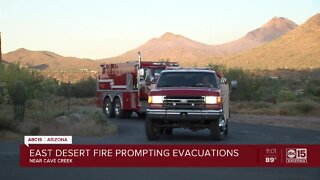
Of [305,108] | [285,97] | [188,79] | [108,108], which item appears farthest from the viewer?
[285,97]

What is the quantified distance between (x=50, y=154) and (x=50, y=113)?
1469cm

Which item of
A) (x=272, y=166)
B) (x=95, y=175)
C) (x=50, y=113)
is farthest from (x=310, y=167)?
(x=50, y=113)

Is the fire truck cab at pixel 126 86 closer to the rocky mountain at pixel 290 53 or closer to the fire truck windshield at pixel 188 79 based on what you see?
the fire truck windshield at pixel 188 79

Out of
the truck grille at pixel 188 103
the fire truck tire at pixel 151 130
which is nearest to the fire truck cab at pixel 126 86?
the fire truck tire at pixel 151 130

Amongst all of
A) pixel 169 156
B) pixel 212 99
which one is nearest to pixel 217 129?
pixel 212 99

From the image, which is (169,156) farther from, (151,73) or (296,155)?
(151,73)

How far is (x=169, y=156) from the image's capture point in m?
13.1

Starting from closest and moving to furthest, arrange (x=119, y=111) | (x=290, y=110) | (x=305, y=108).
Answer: (x=119, y=111) < (x=305, y=108) < (x=290, y=110)

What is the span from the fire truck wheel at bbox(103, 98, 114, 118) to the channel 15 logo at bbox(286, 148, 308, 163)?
74.4 ft

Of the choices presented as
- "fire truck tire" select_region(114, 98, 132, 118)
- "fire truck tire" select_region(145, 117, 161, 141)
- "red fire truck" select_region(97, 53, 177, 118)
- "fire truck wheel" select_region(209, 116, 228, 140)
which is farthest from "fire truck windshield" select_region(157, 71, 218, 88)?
"fire truck tire" select_region(114, 98, 132, 118)

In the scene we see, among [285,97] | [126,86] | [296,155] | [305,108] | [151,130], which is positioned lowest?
[305,108]

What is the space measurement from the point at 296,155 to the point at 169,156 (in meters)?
2.53

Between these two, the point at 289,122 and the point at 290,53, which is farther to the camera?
the point at 290,53

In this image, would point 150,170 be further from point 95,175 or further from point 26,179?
point 26,179
